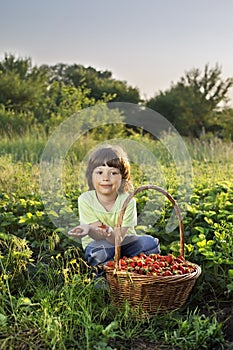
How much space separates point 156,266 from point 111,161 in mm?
847

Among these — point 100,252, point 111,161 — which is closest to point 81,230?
point 100,252

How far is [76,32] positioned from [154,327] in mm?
9280

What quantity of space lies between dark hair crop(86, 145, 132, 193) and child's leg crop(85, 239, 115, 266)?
0.42 meters

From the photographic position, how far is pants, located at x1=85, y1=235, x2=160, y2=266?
3410 millimetres

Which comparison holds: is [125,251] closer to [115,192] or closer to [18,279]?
[115,192]

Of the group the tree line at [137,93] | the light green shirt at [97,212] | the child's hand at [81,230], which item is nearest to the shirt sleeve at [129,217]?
the light green shirt at [97,212]

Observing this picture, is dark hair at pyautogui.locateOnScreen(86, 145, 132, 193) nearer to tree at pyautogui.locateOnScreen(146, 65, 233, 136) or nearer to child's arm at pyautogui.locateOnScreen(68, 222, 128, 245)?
child's arm at pyautogui.locateOnScreen(68, 222, 128, 245)

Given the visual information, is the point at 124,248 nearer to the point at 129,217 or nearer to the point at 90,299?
the point at 129,217

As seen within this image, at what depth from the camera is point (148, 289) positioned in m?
2.94

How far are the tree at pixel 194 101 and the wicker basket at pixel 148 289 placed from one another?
19.5 m

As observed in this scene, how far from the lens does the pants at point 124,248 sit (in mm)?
3410

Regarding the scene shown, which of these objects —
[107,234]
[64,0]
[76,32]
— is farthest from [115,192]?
[76,32]

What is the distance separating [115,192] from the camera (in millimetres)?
3594

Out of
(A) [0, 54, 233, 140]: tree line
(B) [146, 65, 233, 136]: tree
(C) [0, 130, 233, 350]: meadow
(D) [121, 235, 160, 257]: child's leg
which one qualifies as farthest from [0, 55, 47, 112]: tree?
(D) [121, 235, 160, 257]: child's leg
